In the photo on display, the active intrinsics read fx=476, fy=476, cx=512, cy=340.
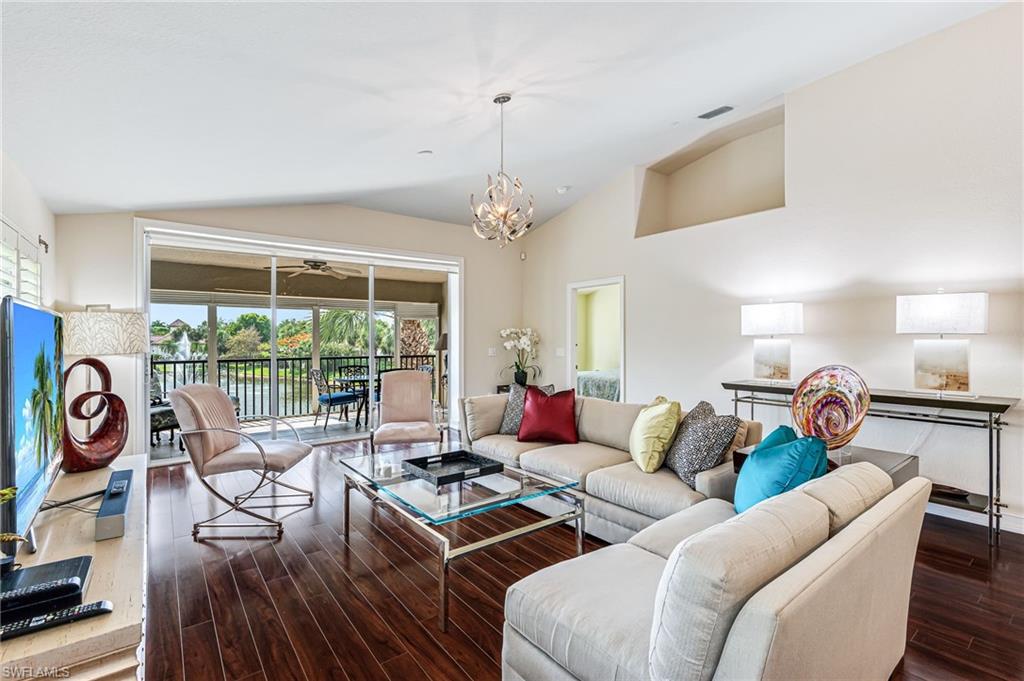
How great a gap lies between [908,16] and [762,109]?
132 centimetres

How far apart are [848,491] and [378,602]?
211cm

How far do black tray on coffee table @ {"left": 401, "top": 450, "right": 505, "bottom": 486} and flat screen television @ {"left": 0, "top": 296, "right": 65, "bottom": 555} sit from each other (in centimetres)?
165

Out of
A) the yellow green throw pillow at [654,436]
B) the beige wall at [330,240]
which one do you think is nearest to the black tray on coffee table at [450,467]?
the yellow green throw pillow at [654,436]

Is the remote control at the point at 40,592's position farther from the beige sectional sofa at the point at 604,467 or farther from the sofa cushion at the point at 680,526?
the beige sectional sofa at the point at 604,467

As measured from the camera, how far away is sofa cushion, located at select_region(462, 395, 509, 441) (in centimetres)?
409

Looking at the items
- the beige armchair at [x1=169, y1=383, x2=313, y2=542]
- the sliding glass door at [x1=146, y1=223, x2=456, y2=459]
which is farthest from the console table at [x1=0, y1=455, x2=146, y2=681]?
the sliding glass door at [x1=146, y1=223, x2=456, y2=459]

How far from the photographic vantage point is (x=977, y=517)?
349cm

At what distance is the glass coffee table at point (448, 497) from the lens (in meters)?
2.28

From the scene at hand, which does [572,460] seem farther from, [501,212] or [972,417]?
[972,417]

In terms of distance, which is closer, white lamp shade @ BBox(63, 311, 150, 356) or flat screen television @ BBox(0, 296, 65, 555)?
flat screen television @ BBox(0, 296, 65, 555)

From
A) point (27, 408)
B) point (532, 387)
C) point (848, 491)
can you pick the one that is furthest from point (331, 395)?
point (848, 491)

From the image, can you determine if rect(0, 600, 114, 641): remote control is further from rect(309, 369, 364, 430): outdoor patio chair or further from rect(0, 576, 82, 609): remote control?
rect(309, 369, 364, 430): outdoor patio chair

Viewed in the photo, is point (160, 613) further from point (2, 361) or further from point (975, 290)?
point (975, 290)

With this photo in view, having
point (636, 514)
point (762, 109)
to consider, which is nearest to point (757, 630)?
point (636, 514)
